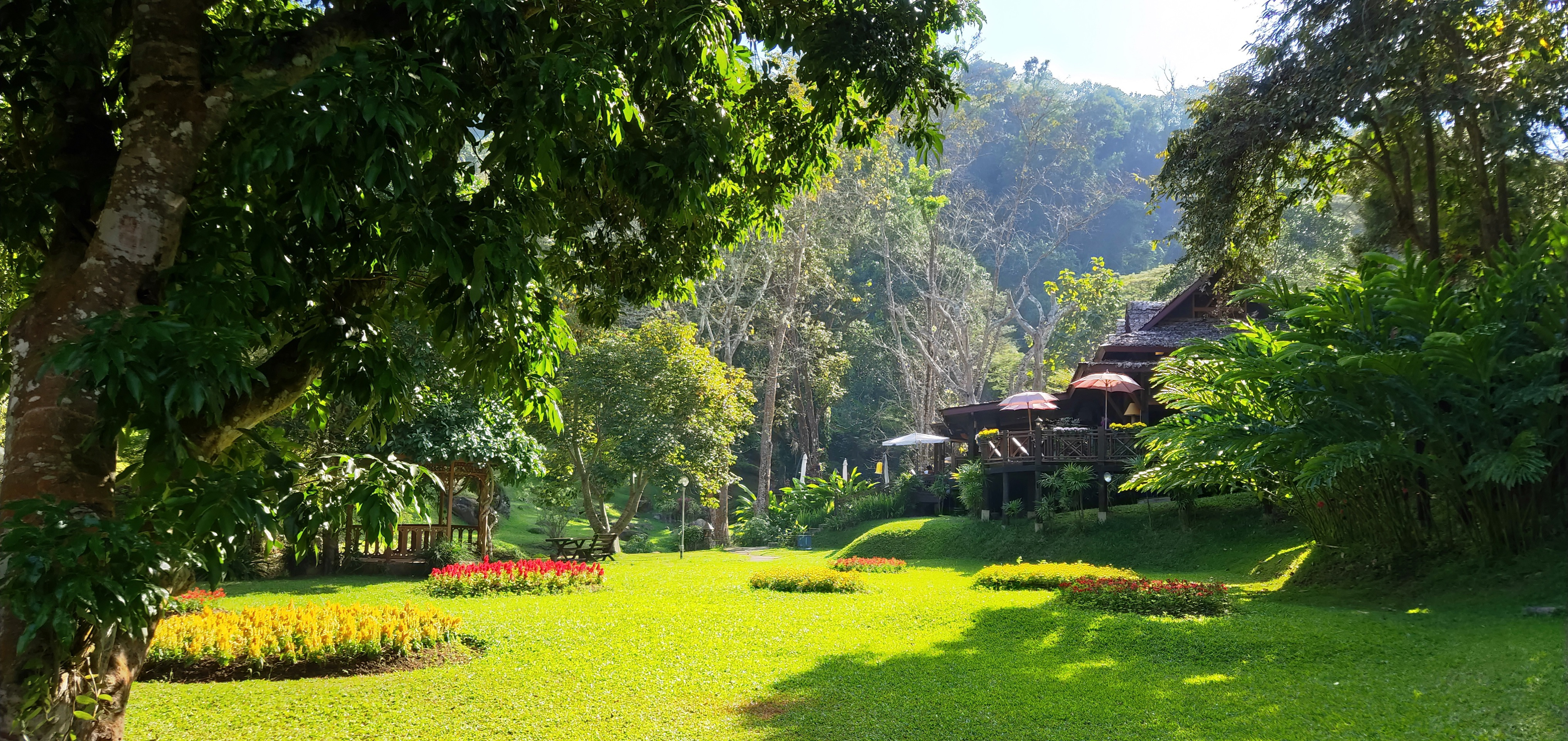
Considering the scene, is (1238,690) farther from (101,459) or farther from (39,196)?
(39,196)

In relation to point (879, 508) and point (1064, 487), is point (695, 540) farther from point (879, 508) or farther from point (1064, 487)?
point (1064, 487)

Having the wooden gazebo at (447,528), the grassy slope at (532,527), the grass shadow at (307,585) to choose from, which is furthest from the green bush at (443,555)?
the grassy slope at (532,527)

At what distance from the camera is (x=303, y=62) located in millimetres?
3865

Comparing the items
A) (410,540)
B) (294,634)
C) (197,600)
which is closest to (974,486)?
(410,540)

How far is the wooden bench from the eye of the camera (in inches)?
725

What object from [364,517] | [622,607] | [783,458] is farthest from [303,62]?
[783,458]

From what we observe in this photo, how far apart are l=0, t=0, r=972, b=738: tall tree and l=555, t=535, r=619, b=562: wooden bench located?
13.9 m

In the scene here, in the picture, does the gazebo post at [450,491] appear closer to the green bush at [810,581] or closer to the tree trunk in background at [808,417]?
the green bush at [810,581]

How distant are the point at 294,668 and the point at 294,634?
37 centimetres

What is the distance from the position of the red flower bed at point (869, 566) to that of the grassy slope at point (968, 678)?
5509mm

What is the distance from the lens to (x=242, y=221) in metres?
3.75

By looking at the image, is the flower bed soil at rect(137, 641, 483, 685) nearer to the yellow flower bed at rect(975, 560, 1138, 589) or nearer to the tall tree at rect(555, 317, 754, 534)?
the yellow flower bed at rect(975, 560, 1138, 589)

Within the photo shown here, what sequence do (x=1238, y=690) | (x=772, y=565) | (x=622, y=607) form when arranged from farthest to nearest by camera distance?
(x=772, y=565) < (x=622, y=607) < (x=1238, y=690)

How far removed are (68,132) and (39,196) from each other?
1.25 feet
